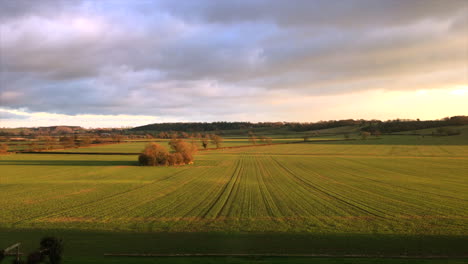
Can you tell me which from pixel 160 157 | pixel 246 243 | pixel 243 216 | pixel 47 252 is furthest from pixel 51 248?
pixel 160 157

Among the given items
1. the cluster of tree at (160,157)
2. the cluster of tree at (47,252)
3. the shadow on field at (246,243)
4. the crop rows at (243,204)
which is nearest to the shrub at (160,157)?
the cluster of tree at (160,157)

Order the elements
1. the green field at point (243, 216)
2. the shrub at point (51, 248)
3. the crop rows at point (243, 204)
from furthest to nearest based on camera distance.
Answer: the crop rows at point (243, 204) < the green field at point (243, 216) < the shrub at point (51, 248)

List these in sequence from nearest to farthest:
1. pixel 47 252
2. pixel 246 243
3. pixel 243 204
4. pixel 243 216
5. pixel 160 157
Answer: pixel 47 252, pixel 246 243, pixel 243 216, pixel 243 204, pixel 160 157

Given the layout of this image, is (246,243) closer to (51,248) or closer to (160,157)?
(51,248)

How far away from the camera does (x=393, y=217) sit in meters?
20.5

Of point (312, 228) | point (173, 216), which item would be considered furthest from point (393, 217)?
point (173, 216)

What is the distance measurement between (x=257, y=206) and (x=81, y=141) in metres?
118

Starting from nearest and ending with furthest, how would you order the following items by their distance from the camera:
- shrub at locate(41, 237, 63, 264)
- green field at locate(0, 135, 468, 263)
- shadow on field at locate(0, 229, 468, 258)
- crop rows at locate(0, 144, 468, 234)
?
shrub at locate(41, 237, 63, 264)
shadow on field at locate(0, 229, 468, 258)
green field at locate(0, 135, 468, 263)
crop rows at locate(0, 144, 468, 234)

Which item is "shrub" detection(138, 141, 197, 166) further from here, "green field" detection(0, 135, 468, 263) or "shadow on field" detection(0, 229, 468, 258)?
"shadow on field" detection(0, 229, 468, 258)

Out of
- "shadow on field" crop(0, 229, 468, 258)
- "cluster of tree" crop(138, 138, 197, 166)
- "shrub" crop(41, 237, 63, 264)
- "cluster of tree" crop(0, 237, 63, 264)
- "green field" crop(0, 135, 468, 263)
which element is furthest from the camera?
"cluster of tree" crop(138, 138, 197, 166)

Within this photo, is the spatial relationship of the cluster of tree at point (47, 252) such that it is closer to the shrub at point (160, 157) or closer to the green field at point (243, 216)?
the green field at point (243, 216)

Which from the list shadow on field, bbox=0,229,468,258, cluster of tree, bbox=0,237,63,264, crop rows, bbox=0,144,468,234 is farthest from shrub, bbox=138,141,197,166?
cluster of tree, bbox=0,237,63,264

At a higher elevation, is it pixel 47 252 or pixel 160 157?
pixel 47 252

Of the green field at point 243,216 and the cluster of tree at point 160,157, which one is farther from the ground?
the cluster of tree at point 160,157
